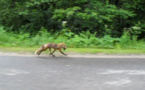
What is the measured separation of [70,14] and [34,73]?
7.68 meters

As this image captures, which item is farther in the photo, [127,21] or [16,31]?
[16,31]

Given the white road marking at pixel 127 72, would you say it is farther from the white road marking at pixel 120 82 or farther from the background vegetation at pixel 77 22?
the background vegetation at pixel 77 22

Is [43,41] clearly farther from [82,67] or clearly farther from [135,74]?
[135,74]

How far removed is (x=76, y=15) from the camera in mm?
13430

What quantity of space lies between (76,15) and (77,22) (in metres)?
0.93

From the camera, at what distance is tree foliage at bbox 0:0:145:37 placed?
515 inches

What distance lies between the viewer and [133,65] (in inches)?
277

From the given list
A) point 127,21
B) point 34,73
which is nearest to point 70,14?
point 127,21

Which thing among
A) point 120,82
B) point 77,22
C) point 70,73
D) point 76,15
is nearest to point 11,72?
point 70,73

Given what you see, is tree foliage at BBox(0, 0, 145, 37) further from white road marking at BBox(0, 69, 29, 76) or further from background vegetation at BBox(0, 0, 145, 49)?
white road marking at BBox(0, 69, 29, 76)

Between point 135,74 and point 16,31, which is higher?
point 16,31

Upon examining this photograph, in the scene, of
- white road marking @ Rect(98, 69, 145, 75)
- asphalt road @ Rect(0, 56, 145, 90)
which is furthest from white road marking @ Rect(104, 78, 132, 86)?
white road marking @ Rect(98, 69, 145, 75)

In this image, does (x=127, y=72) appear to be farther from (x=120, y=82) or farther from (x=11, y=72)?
(x=11, y=72)

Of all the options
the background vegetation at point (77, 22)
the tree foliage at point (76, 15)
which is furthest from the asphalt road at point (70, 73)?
the tree foliage at point (76, 15)
